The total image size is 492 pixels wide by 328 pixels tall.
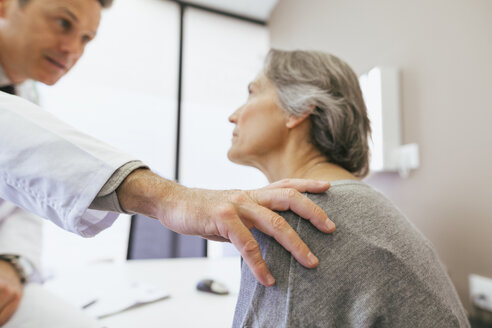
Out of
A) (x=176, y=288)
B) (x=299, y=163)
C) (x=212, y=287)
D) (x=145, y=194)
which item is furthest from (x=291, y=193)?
(x=176, y=288)

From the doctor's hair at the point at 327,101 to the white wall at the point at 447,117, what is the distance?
552mm

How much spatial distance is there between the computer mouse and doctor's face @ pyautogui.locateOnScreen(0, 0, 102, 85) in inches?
44.2

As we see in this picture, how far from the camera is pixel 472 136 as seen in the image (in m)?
1.18

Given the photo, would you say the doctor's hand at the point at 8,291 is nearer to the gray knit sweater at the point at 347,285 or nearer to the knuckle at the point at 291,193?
the gray knit sweater at the point at 347,285

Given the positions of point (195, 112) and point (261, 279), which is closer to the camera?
point (261, 279)

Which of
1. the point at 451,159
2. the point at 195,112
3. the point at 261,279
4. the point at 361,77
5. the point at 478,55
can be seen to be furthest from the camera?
the point at 195,112

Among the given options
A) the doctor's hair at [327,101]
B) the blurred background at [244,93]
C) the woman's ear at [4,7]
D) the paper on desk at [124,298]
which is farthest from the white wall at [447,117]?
the woman's ear at [4,7]

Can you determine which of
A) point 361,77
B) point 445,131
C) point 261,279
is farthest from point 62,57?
point 445,131

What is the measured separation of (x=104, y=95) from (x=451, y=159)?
3.05 meters

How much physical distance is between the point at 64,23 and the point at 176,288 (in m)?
1.21

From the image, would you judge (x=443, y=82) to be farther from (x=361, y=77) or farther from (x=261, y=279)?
(x=261, y=279)

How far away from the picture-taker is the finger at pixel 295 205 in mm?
524

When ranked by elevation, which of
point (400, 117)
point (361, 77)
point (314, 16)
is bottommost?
point (400, 117)

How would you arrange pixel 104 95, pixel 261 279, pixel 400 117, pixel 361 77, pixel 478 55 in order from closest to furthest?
pixel 261 279 < pixel 478 55 < pixel 400 117 < pixel 361 77 < pixel 104 95
